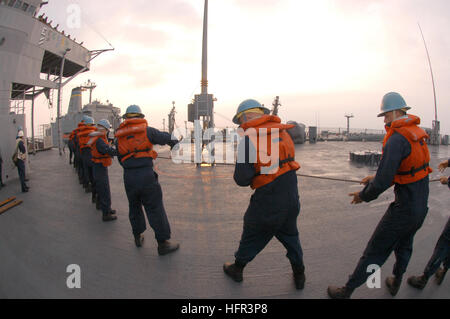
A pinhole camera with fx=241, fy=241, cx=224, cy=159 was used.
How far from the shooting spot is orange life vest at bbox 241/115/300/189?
225 centimetres

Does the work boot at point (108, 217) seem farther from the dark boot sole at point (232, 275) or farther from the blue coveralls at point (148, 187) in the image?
the dark boot sole at point (232, 275)

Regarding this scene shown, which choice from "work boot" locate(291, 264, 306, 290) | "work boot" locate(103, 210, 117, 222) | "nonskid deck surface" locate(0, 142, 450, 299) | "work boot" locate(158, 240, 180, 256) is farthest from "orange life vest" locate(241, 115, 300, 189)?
"work boot" locate(103, 210, 117, 222)

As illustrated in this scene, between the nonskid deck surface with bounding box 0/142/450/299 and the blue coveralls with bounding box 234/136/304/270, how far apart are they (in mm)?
521

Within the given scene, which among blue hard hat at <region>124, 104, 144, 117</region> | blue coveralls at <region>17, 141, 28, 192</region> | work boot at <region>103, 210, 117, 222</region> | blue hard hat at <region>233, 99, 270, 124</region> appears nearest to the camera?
blue hard hat at <region>233, 99, 270, 124</region>

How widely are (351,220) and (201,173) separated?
17.3ft

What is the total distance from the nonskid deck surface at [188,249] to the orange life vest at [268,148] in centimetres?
122

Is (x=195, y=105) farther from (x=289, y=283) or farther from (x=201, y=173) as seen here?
(x=289, y=283)

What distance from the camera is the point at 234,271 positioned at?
2.60 m

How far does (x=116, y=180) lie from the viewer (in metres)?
7.77

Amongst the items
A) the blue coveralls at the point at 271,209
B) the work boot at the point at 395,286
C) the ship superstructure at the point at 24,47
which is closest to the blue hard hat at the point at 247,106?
the blue coveralls at the point at 271,209

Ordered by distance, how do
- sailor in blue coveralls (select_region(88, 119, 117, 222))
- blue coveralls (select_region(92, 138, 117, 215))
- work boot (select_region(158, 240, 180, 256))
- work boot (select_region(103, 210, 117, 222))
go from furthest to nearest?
work boot (select_region(103, 210, 117, 222)) < sailor in blue coveralls (select_region(88, 119, 117, 222)) < blue coveralls (select_region(92, 138, 117, 215)) < work boot (select_region(158, 240, 180, 256))

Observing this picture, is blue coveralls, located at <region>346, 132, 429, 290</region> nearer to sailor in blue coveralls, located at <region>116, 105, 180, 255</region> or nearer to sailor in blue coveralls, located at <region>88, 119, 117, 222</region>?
sailor in blue coveralls, located at <region>116, 105, 180, 255</region>

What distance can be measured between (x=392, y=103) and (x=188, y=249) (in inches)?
115

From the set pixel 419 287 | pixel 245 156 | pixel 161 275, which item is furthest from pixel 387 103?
pixel 161 275
